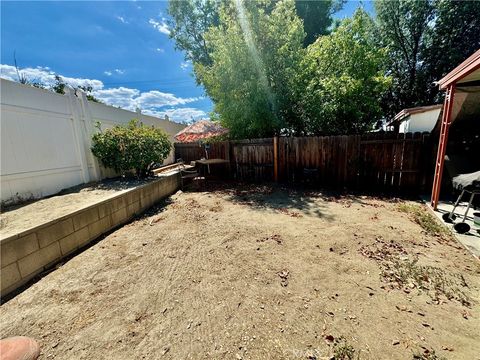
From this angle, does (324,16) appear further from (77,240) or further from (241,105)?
(77,240)

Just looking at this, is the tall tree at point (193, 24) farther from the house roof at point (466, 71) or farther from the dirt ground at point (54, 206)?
the house roof at point (466, 71)

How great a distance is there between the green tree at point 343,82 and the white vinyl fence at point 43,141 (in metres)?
7.97

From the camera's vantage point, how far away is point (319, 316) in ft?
7.04

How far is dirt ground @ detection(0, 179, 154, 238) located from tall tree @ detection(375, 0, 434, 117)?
56.9ft

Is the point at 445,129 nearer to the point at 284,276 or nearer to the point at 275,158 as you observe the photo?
the point at 284,276

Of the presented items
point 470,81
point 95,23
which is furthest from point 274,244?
point 95,23

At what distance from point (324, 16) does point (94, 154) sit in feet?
51.5

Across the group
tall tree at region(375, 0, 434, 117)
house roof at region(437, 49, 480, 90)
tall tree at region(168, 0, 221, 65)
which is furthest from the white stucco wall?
tall tree at region(168, 0, 221, 65)

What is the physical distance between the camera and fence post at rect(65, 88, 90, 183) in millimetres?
5695

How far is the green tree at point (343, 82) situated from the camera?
8992 mm

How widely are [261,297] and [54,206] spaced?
4.17 meters

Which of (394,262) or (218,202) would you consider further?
(218,202)

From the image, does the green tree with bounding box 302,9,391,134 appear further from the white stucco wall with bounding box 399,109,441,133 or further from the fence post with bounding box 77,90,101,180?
the fence post with bounding box 77,90,101,180

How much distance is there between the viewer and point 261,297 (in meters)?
2.44
